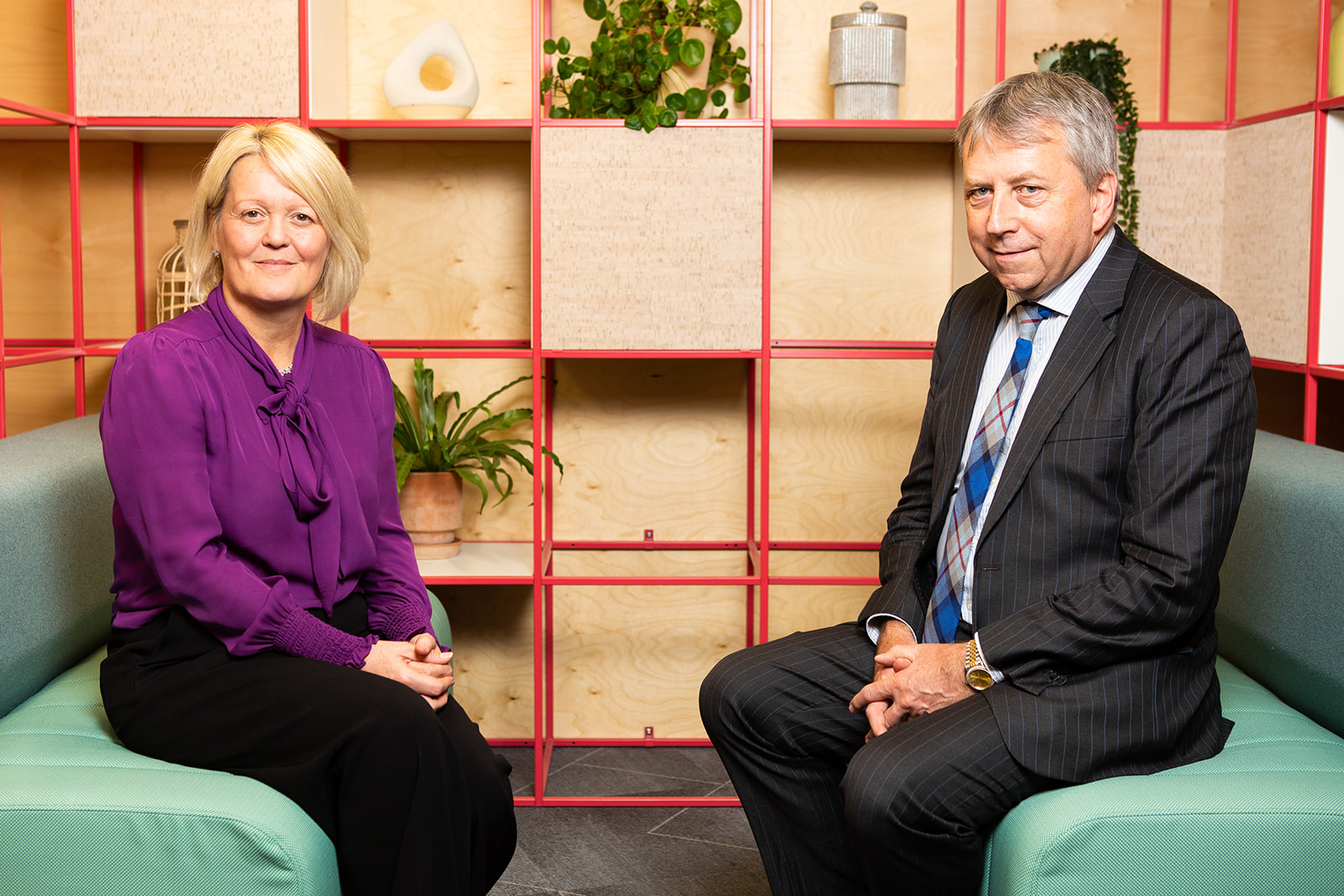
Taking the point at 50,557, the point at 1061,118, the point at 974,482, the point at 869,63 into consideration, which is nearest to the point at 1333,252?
the point at 1061,118

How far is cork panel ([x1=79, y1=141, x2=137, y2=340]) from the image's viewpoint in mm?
2951

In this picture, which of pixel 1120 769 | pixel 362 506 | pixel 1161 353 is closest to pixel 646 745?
pixel 362 506

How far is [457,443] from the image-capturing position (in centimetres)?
277

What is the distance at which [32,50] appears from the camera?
9.25 feet

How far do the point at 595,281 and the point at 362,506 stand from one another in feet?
2.98

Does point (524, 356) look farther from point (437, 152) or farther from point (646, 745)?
point (646, 745)

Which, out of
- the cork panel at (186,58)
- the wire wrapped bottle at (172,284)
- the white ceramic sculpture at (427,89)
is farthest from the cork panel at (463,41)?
the wire wrapped bottle at (172,284)

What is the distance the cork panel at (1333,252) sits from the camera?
7.01ft

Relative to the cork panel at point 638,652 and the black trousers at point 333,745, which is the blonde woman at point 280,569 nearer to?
the black trousers at point 333,745

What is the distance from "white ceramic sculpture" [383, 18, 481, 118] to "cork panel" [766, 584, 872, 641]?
150 centimetres

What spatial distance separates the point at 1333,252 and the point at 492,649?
2184mm

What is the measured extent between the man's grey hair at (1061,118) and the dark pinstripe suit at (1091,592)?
0.50ft

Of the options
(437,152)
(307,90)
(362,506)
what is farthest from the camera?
(437,152)

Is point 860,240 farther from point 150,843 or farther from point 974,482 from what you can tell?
point 150,843
